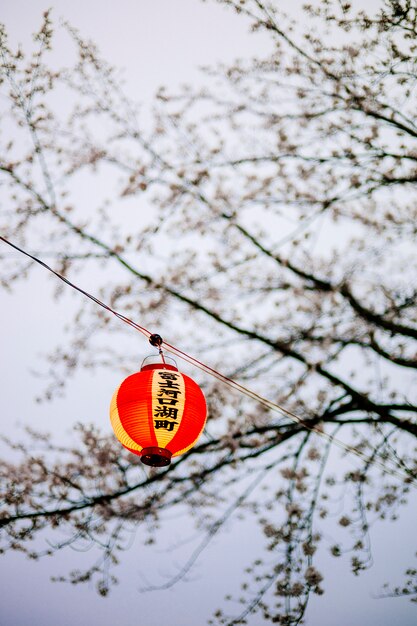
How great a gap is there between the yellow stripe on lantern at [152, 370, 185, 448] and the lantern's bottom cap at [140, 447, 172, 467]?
5 cm

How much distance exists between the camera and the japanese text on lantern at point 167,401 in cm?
353

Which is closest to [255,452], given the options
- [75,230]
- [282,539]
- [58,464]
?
[282,539]

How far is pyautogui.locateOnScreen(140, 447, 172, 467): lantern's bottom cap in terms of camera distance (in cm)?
358

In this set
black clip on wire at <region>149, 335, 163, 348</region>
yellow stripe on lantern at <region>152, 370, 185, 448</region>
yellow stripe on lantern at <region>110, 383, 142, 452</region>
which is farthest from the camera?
black clip on wire at <region>149, 335, 163, 348</region>

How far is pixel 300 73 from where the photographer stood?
6.03m

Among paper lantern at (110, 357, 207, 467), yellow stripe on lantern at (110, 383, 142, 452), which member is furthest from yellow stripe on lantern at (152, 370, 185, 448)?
yellow stripe on lantern at (110, 383, 142, 452)

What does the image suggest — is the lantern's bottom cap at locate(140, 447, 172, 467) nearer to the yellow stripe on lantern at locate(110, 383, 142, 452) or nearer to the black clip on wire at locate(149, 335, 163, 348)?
the yellow stripe on lantern at locate(110, 383, 142, 452)

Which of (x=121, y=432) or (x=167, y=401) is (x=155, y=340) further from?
(x=121, y=432)

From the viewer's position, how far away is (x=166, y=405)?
140 inches

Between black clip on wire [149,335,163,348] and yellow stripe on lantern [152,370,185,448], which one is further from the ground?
black clip on wire [149,335,163,348]

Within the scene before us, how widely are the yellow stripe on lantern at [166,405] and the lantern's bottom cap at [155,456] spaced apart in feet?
0.17

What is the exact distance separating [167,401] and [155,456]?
49 cm

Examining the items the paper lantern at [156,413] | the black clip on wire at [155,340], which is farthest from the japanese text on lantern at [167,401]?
the black clip on wire at [155,340]

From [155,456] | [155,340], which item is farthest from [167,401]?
[155,340]
